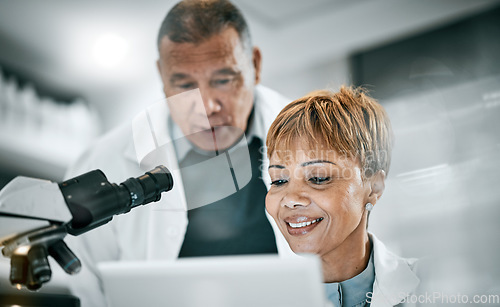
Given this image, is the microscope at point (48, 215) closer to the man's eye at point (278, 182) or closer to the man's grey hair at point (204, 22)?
the man's eye at point (278, 182)

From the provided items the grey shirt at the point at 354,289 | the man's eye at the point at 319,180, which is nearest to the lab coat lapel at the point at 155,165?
the man's eye at the point at 319,180

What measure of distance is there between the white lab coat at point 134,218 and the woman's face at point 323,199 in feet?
0.36

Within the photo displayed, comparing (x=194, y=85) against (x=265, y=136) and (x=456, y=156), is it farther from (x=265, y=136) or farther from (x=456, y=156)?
(x=456, y=156)

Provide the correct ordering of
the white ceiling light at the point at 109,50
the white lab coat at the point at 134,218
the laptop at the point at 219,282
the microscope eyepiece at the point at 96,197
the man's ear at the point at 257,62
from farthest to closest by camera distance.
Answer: the white ceiling light at the point at 109,50
the man's ear at the point at 257,62
the white lab coat at the point at 134,218
the microscope eyepiece at the point at 96,197
the laptop at the point at 219,282

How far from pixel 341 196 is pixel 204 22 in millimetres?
661

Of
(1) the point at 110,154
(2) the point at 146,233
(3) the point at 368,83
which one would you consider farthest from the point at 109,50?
(3) the point at 368,83

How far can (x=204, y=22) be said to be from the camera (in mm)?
1337

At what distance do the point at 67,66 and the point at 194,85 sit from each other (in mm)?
1352

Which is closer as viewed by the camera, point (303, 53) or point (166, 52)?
point (166, 52)

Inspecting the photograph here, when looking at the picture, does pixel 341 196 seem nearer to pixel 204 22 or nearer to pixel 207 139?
pixel 207 139

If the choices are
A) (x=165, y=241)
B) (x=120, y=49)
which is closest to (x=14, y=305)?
(x=165, y=241)

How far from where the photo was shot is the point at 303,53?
65.9 inches

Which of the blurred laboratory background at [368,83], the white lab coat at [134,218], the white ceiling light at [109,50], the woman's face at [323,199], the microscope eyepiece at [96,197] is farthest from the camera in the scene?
the white ceiling light at [109,50]

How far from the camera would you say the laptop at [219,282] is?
0.75 meters
